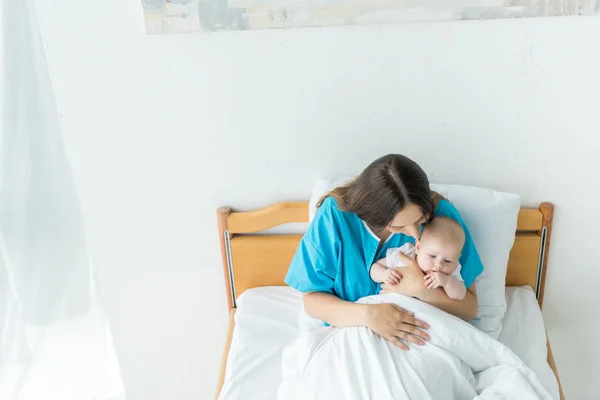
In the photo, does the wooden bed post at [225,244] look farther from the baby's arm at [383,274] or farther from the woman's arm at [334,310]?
the baby's arm at [383,274]

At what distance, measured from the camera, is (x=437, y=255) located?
48.9 inches

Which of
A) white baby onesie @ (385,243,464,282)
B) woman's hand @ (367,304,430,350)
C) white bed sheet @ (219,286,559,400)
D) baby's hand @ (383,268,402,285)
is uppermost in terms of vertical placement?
white baby onesie @ (385,243,464,282)

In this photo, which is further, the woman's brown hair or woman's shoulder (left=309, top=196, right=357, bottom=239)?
woman's shoulder (left=309, top=196, right=357, bottom=239)

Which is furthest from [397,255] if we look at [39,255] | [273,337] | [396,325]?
[39,255]

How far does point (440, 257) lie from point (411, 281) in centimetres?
9

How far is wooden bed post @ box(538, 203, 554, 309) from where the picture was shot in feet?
5.07

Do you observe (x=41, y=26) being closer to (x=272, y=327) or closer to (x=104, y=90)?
(x=104, y=90)

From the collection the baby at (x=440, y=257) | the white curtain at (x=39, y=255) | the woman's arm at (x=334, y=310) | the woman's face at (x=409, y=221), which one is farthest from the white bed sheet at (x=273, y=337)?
the white curtain at (x=39, y=255)

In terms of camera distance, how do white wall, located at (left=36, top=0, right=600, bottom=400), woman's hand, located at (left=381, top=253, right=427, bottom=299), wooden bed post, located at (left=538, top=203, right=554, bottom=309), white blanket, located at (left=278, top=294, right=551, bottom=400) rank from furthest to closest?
wooden bed post, located at (left=538, top=203, right=554, bottom=309) < white wall, located at (left=36, top=0, right=600, bottom=400) < woman's hand, located at (left=381, top=253, right=427, bottom=299) < white blanket, located at (left=278, top=294, right=551, bottom=400)

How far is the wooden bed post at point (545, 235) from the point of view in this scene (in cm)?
154

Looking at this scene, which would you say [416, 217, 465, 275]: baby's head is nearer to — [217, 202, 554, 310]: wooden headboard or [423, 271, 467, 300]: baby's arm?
[423, 271, 467, 300]: baby's arm

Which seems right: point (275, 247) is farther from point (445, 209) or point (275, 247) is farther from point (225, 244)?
point (445, 209)

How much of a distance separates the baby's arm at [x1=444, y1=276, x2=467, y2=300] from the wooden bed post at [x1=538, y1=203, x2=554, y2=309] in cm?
40

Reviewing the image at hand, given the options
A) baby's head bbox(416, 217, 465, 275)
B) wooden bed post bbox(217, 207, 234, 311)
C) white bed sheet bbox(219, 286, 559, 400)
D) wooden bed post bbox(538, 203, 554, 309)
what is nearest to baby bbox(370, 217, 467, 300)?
baby's head bbox(416, 217, 465, 275)
